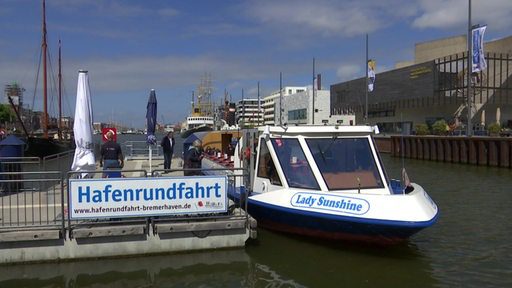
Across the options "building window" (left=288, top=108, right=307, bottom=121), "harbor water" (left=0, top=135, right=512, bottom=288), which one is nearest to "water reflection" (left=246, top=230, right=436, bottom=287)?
"harbor water" (left=0, top=135, right=512, bottom=288)

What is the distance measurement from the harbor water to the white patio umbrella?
3736mm

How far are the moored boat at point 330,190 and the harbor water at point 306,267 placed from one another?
1.56 feet

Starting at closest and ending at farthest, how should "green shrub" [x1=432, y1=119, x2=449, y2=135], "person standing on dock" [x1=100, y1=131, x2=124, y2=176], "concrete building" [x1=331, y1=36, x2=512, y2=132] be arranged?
"person standing on dock" [x1=100, y1=131, x2=124, y2=176] < "green shrub" [x1=432, y1=119, x2=449, y2=135] < "concrete building" [x1=331, y1=36, x2=512, y2=132]

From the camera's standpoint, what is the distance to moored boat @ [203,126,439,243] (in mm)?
9406

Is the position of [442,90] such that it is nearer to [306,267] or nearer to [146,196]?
[306,267]

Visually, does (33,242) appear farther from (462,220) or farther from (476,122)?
(476,122)

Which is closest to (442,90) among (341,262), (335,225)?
(335,225)

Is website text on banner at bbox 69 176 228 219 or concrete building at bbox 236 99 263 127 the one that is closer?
website text on banner at bbox 69 176 228 219

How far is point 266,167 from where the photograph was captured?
1151 centimetres

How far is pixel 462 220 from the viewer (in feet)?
44.7

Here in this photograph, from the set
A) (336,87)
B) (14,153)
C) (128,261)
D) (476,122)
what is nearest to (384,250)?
(128,261)

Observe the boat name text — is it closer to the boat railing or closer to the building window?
the boat railing

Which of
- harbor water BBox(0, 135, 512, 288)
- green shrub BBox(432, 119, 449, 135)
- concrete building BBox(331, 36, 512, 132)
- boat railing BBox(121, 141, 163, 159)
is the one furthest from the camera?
concrete building BBox(331, 36, 512, 132)

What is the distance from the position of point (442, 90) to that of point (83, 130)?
62202 millimetres
